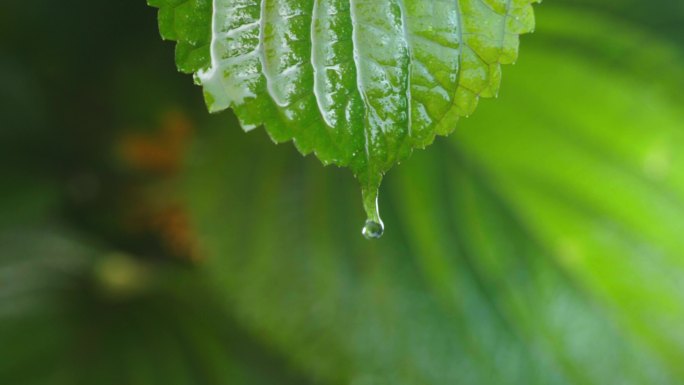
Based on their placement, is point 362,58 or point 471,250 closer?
point 362,58

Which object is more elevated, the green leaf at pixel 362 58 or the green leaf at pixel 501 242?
the green leaf at pixel 362 58

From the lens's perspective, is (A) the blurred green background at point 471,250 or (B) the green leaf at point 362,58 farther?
(A) the blurred green background at point 471,250

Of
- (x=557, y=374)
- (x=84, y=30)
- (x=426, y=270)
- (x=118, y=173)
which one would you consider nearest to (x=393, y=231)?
(x=426, y=270)

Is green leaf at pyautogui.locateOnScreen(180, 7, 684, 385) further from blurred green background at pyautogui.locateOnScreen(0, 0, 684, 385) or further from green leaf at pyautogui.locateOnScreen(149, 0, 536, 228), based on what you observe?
green leaf at pyautogui.locateOnScreen(149, 0, 536, 228)

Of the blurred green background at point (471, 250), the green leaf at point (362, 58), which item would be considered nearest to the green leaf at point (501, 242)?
the blurred green background at point (471, 250)

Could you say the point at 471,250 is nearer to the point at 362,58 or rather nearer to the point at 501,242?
the point at 501,242

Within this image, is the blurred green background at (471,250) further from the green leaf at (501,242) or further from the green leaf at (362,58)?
the green leaf at (362,58)

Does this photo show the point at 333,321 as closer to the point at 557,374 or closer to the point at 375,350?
the point at 375,350

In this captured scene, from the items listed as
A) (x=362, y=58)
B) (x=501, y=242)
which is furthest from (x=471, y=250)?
(x=362, y=58)
